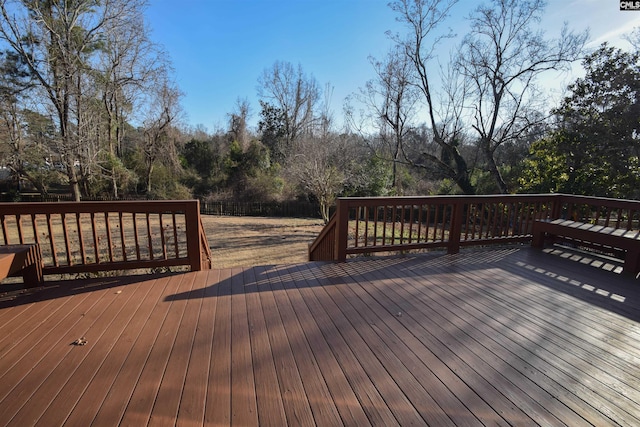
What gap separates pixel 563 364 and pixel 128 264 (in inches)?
150

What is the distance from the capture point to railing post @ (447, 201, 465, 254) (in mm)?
3971

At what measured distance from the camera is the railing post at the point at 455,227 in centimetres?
397

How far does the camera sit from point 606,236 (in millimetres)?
3400

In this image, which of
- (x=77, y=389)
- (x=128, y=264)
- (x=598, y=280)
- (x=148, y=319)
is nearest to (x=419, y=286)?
(x=598, y=280)

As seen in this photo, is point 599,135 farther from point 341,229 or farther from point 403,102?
point 341,229

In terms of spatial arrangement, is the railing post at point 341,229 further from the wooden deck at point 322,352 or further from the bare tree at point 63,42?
the bare tree at point 63,42

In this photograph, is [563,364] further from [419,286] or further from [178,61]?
[178,61]

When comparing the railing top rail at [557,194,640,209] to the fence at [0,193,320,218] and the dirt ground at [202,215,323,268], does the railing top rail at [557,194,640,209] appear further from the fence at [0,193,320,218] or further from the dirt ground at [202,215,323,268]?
the fence at [0,193,320,218]

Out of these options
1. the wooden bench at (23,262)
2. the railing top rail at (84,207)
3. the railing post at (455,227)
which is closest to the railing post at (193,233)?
the railing top rail at (84,207)

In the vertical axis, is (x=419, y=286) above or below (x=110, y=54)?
below

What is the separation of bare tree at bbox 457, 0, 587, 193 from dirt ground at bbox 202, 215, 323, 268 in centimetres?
798

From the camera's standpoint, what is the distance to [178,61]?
49.2 ft

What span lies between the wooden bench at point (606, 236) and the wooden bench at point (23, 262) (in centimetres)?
604

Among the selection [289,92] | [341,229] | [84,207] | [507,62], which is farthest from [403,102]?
[289,92]
